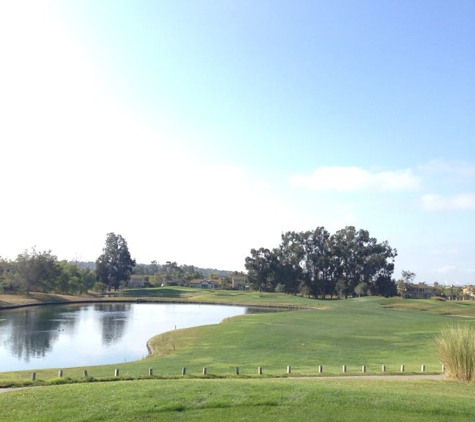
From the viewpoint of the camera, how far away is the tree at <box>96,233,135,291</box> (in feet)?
473

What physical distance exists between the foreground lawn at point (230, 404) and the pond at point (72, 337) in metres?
20.7

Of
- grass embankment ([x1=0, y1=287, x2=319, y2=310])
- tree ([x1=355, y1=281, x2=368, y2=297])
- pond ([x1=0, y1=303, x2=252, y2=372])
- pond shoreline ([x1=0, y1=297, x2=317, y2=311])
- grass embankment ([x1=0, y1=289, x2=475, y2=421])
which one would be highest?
tree ([x1=355, y1=281, x2=368, y2=297])

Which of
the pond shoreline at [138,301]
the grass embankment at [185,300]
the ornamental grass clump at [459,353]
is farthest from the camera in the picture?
the grass embankment at [185,300]

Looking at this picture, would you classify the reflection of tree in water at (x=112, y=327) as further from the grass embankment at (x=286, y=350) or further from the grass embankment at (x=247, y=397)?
the grass embankment at (x=247, y=397)

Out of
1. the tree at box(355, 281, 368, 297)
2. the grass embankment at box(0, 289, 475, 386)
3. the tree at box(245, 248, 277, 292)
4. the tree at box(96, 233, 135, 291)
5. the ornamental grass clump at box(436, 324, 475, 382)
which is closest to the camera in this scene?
the ornamental grass clump at box(436, 324, 475, 382)

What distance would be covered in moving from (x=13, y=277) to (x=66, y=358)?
67379 millimetres

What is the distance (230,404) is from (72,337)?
38293 millimetres


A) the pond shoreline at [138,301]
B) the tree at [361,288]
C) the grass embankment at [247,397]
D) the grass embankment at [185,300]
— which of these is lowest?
the pond shoreline at [138,301]

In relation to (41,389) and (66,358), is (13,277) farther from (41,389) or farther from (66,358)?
(41,389)

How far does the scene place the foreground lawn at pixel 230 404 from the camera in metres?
11.9

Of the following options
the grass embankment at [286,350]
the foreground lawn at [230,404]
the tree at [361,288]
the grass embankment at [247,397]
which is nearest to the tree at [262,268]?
the tree at [361,288]

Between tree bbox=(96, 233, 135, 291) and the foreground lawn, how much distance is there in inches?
5308

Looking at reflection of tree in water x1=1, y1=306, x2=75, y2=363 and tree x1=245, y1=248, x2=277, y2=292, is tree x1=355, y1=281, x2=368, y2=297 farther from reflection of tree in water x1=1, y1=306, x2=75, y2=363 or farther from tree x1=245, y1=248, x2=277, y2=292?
reflection of tree in water x1=1, y1=306, x2=75, y2=363

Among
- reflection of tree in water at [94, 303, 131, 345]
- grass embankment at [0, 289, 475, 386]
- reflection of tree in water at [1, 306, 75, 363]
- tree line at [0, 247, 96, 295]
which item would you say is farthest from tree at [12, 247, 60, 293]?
grass embankment at [0, 289, 475, 386]
